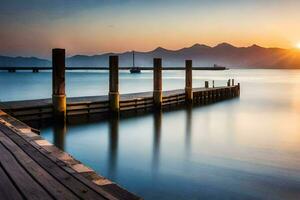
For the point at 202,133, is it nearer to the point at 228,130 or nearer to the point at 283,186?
the point at 228,130

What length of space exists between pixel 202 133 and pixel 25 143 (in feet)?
41.5

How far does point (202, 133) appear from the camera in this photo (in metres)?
19.1

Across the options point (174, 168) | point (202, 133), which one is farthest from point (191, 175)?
point (202, 133)

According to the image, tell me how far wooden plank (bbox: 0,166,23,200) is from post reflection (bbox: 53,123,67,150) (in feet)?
32.3

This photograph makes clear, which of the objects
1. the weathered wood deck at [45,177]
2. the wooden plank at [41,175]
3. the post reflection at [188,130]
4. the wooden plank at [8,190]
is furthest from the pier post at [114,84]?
the wooden plank at [8,190]

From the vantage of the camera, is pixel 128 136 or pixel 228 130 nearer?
pixel 128 136

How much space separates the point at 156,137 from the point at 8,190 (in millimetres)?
13234

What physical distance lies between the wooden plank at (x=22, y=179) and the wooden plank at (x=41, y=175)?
0.24 ft

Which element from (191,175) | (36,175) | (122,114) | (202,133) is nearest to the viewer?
(36,175)

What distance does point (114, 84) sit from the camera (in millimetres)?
19688

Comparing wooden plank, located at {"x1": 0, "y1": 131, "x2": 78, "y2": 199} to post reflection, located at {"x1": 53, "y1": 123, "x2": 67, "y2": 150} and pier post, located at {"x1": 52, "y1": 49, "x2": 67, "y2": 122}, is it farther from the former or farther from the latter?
pier post, located at {"x1": 52, "y1": 49, "x2": 67, "y2": 122}

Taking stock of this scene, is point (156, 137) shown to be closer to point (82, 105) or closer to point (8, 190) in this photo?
point (82, 105)

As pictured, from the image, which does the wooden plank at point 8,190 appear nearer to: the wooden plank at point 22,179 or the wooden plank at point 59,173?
the wooden plank at point 22,179

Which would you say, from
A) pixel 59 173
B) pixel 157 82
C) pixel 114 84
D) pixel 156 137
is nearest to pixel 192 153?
pixel 156 137
